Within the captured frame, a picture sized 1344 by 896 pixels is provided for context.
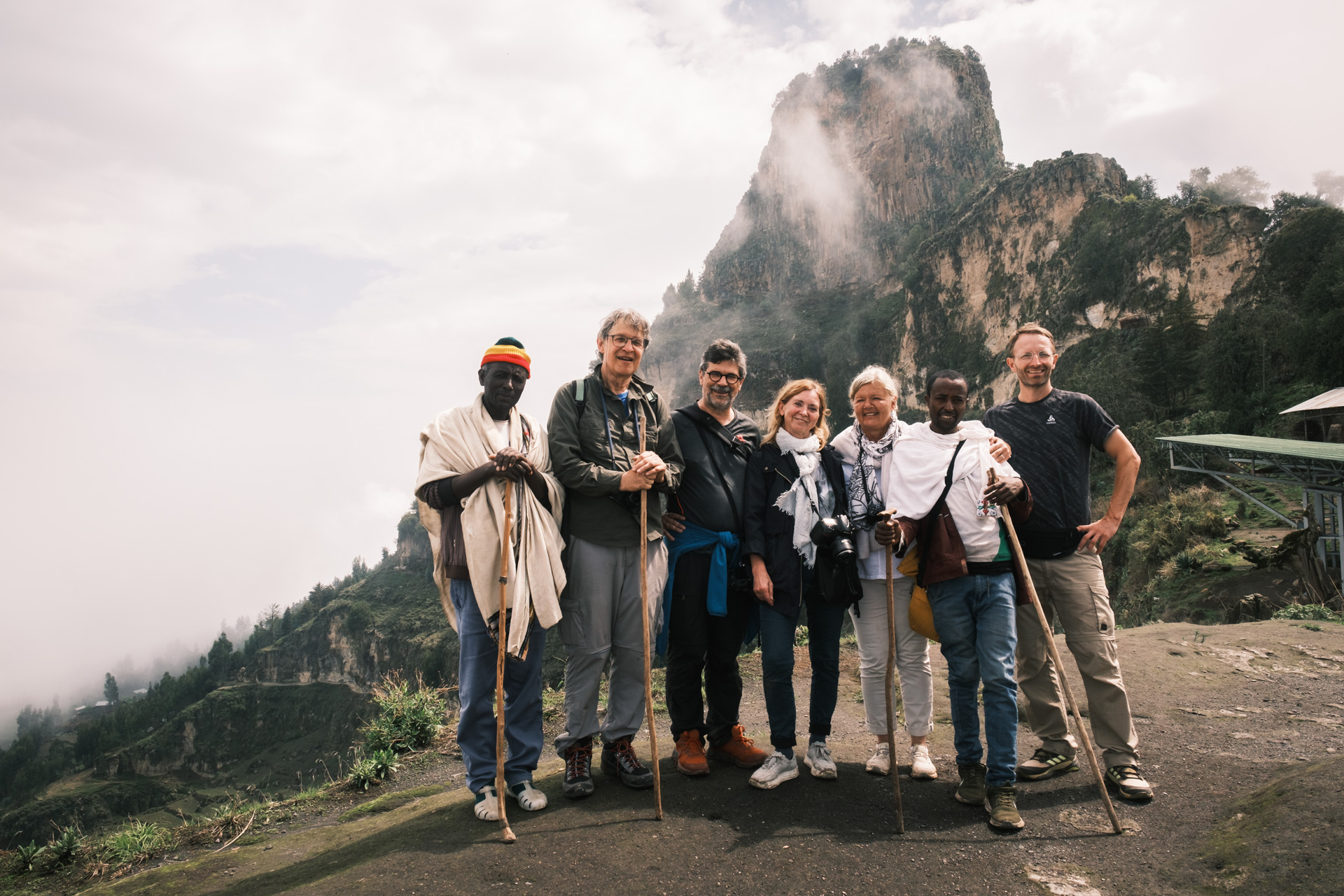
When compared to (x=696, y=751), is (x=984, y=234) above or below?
above

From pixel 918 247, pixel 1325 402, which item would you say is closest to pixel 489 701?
pixel 1325 402

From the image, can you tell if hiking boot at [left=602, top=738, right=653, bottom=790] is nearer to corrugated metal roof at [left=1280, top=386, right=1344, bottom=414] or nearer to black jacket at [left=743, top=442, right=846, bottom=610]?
black jacket at [left=743, top=442, right=846, bottom=610]

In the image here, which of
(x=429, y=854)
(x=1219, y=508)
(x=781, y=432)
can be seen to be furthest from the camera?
(x=1219, y=508)

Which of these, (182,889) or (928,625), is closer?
(182,889)

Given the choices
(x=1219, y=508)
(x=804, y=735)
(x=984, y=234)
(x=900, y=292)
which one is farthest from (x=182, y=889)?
(x=900, y=292)

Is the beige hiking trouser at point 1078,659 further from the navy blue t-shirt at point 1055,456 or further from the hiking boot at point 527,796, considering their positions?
the hiking boot at point 527,796

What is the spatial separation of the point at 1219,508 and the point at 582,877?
24.1 m

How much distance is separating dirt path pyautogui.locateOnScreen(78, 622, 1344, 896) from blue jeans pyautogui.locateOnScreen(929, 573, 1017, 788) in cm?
32

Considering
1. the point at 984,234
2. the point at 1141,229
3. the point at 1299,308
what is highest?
the point at 984,234

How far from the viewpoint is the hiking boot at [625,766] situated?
3.38 metres

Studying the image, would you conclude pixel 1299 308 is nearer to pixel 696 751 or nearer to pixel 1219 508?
pixel 1219 508

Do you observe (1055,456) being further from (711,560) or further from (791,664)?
(711,560)

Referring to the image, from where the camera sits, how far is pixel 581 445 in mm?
3523

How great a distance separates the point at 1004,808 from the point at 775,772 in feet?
3.54
